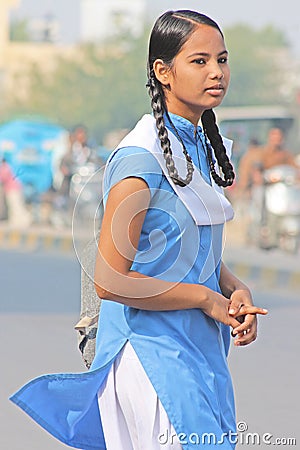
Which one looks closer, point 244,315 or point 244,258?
point 244,315

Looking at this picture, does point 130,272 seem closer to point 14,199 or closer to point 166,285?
point 166,285

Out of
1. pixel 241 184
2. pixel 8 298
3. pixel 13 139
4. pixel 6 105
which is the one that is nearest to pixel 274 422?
pixel 8 298

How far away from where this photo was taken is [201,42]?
9.91ft

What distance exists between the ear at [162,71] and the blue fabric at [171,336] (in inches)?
3.5

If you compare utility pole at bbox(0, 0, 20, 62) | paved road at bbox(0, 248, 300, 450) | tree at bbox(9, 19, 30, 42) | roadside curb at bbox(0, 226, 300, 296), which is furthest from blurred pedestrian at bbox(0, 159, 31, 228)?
tree at bbox(9, 19, 30, 42)

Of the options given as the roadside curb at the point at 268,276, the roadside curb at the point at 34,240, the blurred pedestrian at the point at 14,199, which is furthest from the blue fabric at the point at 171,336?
the blurred pedestrian at the point at 14,199

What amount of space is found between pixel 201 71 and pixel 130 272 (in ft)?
1.58

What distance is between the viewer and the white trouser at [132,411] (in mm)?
2994

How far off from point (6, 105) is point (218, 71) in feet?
144

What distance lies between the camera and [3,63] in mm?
47406

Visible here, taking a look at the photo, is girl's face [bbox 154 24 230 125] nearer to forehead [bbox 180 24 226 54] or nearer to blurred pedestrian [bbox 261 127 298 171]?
forehead [bbox 180 24 226 54]

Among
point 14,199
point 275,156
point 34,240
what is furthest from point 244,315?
point 14,199

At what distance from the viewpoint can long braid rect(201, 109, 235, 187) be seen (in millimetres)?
3180

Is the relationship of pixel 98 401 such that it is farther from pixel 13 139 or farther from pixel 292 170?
pixel 13 139
